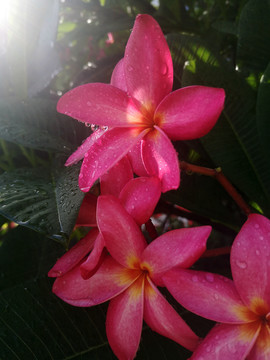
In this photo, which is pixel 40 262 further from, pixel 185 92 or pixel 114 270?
pixel 185 92

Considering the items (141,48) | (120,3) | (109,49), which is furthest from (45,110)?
(109,49)

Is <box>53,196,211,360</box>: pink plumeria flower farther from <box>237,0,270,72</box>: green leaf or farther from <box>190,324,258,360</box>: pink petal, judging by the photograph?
<box>237,0,270,72</box>: green leaf

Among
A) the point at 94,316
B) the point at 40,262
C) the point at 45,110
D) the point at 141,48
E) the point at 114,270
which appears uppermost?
the point at 141,48

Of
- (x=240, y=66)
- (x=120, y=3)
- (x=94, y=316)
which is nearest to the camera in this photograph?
(x=94, y=316)

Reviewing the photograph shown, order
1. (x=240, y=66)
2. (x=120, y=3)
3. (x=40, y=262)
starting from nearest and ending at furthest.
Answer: (x=240, y=66) → (x=40, y=262) → (x=120, y=3)

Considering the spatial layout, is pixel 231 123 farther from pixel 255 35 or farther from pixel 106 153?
pixel 106 153

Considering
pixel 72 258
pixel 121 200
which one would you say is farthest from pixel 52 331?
pixel 121 200

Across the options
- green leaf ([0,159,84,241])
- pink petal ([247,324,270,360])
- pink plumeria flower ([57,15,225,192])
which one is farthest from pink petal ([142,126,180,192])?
pink petal ([247,324,270,360])

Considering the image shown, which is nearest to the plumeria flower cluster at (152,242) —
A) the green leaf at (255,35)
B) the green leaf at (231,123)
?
the green leaf at (231,123)
